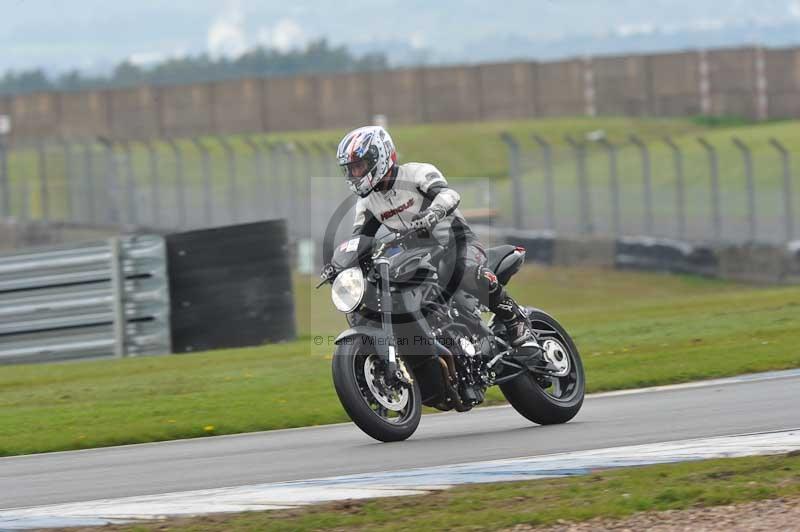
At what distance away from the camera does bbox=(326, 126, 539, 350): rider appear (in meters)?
9.23

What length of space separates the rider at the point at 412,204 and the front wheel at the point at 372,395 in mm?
838

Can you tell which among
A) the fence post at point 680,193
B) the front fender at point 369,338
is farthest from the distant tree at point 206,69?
the front fender at point 369,338

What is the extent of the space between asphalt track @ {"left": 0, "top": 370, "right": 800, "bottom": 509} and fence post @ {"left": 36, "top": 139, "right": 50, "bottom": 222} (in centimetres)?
3305

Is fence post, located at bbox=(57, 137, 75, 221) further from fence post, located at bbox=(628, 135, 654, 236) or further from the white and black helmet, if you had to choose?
the white and black helmet

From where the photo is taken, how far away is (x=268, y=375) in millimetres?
14312

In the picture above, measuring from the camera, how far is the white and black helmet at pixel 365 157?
9.19 metres

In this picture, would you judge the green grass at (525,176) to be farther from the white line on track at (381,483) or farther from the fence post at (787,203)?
the white line on track at (381,483)

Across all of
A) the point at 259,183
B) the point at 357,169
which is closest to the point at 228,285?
the point at 357,169

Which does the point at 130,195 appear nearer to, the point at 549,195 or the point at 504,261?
the point at 549,195

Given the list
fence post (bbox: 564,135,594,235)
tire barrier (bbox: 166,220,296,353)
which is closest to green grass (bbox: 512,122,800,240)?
fence post (bbox: 564,135,594,235)

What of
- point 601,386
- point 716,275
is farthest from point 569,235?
point 601,386

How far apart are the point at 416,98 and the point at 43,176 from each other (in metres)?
33.8

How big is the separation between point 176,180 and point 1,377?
25171 millimetres

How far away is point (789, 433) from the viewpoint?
8727mm
